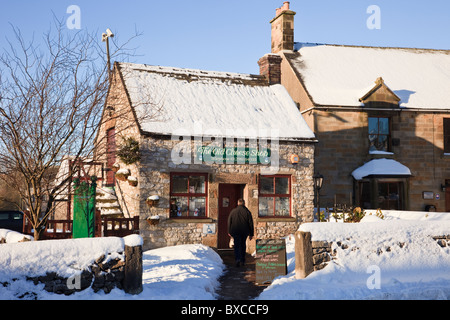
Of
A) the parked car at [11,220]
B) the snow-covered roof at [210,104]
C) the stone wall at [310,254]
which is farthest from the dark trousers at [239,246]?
the parked car at [11,220]

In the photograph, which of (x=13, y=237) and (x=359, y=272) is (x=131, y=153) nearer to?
(x=13, y=237)

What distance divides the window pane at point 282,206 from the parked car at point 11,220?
11128mm

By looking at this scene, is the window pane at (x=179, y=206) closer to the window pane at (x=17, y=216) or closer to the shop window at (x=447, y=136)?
the window pane at (x=17, y=216)

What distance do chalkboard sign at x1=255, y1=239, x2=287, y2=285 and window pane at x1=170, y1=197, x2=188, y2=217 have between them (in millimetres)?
4095

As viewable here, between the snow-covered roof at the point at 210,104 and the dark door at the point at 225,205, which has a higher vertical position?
the snow-covered roof at the point at 210,104

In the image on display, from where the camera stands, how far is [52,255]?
7.12m

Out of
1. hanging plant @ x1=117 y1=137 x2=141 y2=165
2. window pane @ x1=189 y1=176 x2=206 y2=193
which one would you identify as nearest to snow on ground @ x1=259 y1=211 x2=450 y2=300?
window pane @ x1=189 y1=176 x2=206 y2=193

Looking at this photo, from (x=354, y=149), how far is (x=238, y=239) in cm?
883

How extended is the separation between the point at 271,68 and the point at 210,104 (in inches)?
133

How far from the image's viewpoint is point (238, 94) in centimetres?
1550

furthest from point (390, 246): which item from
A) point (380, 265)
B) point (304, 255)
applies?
point (304, 255)

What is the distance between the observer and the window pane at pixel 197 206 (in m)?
13.2

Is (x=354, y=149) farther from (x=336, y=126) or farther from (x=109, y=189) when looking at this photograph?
(x=109, y=189)
